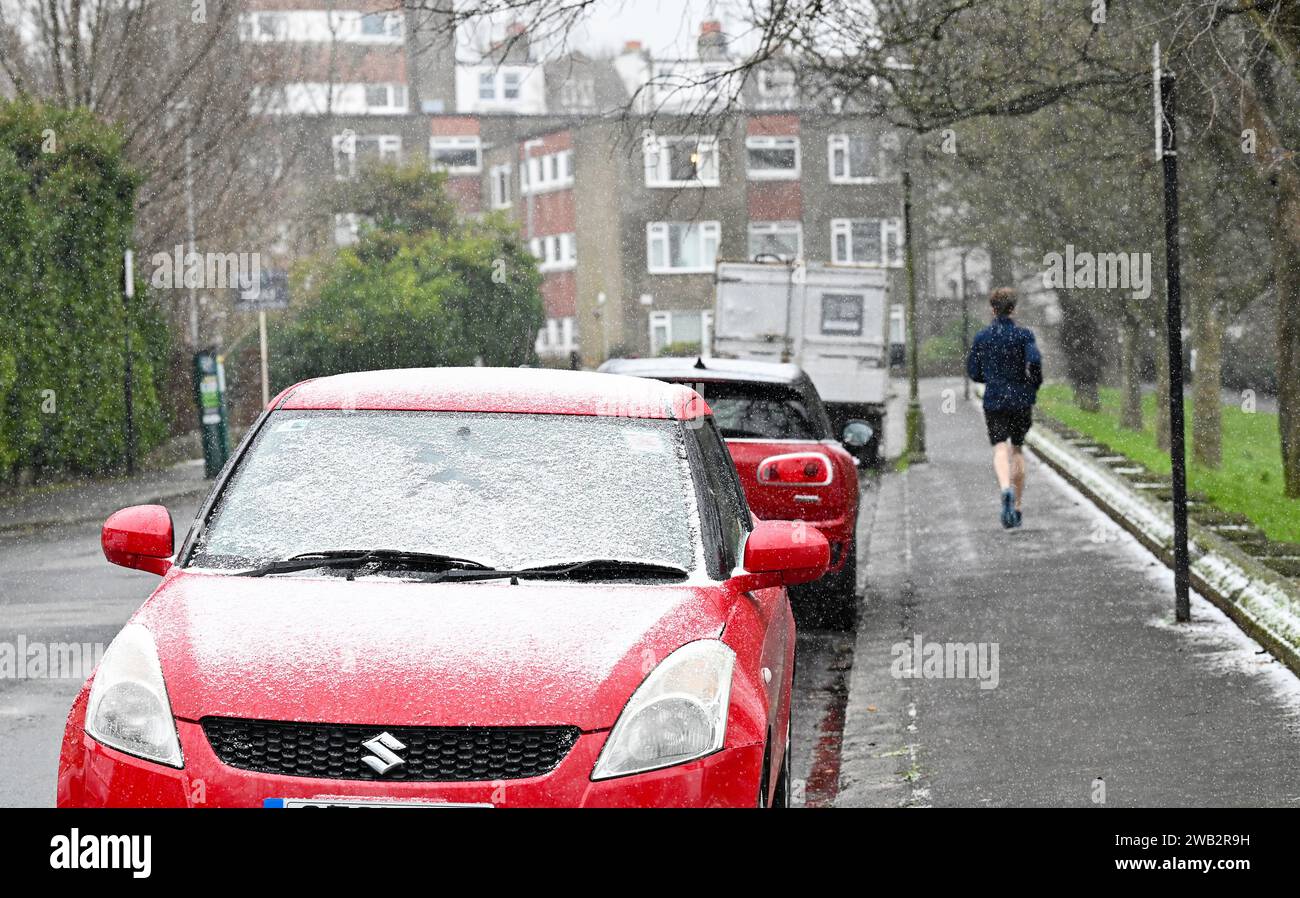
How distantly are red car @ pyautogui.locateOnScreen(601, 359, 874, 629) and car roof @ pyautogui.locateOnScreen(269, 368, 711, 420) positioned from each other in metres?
5.53

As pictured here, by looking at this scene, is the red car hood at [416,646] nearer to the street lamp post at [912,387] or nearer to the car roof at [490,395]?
the car roof at [490,395]

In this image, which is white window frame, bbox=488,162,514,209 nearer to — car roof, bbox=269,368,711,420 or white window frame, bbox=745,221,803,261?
white window frame, bbox=745,221,803,261

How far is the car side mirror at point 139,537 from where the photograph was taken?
5695 millimetres

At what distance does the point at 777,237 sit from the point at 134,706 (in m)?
68.0

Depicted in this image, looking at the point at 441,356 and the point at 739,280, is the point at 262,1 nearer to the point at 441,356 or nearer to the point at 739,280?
the point at 441,356

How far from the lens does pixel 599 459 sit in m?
5.73

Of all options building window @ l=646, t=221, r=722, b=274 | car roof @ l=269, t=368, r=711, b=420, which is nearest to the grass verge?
car roof @ l=269, t=368, r=711, b=420

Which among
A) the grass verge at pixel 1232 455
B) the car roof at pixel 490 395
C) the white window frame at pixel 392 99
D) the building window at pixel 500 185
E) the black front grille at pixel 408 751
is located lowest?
the grass verge at pixel 1232 455

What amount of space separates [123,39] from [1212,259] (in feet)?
54.5

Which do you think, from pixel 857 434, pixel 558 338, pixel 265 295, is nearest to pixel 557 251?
pixel 558 338

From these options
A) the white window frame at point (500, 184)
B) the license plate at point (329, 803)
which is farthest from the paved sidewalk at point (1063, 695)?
the white window frame at point (500, 184)

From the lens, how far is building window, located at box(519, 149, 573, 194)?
237 feet

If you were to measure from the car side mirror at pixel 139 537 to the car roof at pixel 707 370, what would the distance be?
6.09m
